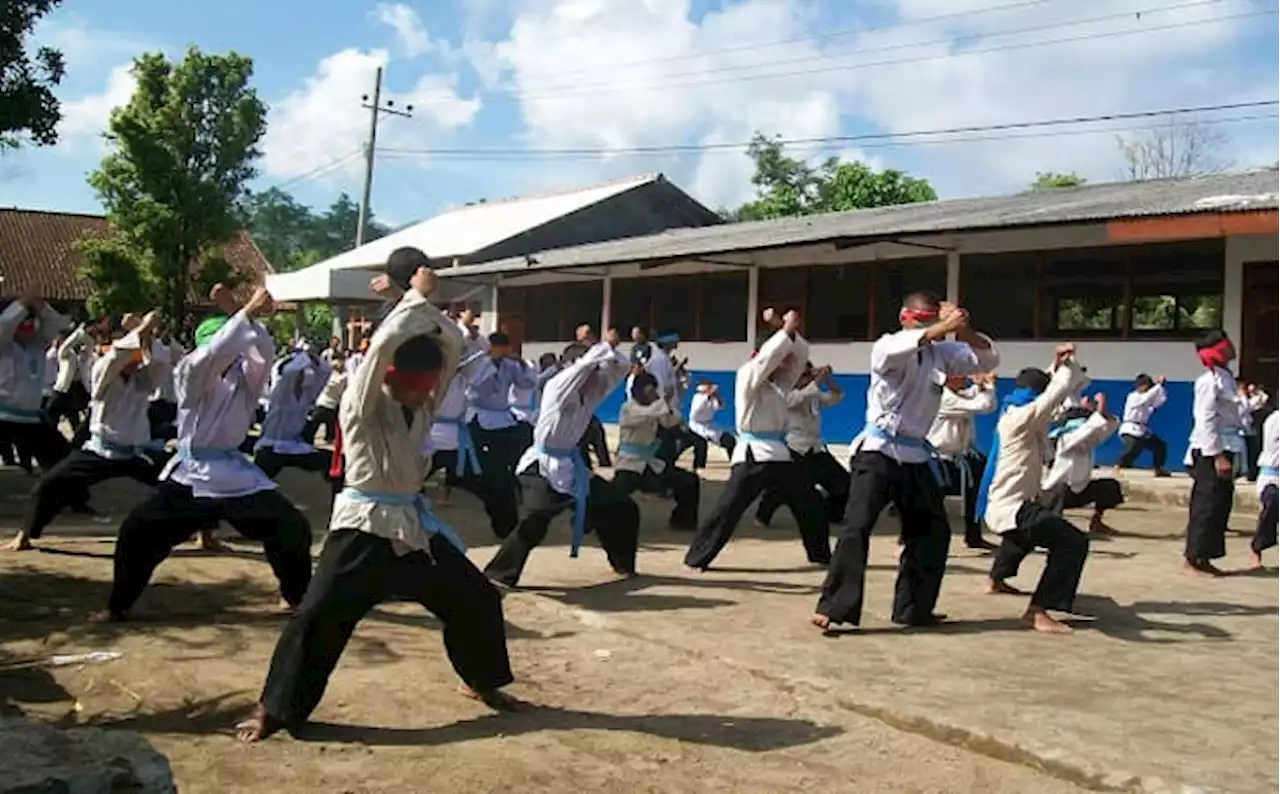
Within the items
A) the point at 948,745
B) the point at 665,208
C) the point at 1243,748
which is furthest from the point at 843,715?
the point at 665,208

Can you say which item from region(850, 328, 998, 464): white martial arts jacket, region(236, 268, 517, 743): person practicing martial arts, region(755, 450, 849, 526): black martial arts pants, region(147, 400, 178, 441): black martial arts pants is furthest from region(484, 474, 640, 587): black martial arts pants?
region(147, 400, 178, 441): black martial arts pants

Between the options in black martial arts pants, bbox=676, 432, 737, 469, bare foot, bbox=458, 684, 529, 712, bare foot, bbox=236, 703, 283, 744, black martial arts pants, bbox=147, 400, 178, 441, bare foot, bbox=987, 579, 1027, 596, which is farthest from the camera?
black martial arts pants, bbox=676, 432, 737, 469

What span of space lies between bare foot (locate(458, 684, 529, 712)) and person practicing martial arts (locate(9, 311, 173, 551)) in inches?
161

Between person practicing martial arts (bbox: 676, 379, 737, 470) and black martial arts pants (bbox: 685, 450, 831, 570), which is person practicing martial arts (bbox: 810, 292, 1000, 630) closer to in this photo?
Result: black martial arts pants (bbox: 685, 450, 831, 570)

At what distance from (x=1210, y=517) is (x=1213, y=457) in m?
0.42

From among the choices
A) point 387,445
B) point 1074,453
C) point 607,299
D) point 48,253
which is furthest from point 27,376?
point 48,253

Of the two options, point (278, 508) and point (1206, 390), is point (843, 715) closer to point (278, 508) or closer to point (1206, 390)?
point (278, 508)

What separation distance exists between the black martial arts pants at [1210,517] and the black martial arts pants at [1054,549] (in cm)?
245

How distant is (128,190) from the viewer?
24750mm

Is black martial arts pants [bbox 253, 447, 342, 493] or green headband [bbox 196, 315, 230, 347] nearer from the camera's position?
green headband [bbox 196, 315, 230, 347]

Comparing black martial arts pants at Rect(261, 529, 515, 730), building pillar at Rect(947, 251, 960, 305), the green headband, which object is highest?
building pillar at Rect(947, 251, 960, 305)

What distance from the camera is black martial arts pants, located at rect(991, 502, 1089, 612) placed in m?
6.43

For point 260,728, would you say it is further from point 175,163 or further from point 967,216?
point 175,163

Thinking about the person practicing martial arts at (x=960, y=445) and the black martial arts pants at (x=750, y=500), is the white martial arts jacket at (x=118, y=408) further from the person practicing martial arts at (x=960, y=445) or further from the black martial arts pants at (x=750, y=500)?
the person practicing martial arts at (x=960, y=445)
